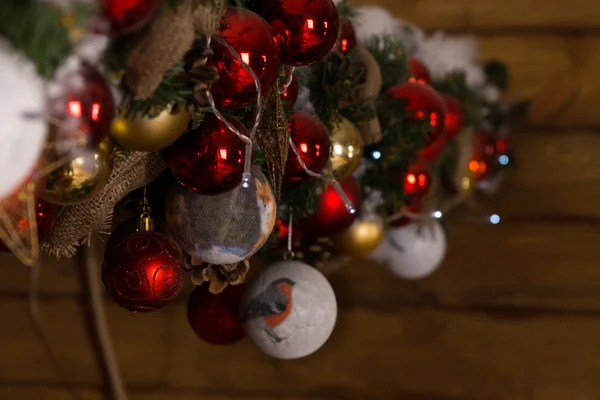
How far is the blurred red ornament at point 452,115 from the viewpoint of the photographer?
919 millimetres

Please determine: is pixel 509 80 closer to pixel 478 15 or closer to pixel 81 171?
pixel 478 15

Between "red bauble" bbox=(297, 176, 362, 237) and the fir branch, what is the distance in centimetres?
37

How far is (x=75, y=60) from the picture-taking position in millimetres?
372

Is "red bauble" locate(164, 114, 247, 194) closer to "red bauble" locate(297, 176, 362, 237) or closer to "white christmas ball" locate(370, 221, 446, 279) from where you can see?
"red bauble" locate(297, 176, 362, 237)

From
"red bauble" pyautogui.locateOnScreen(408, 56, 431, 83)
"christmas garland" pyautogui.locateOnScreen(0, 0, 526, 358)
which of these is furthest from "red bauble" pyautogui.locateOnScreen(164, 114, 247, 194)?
"red bauble" pyautogui.locateOnScreen(408, 56, 431, 83)

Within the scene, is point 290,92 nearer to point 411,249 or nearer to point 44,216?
point 44,216

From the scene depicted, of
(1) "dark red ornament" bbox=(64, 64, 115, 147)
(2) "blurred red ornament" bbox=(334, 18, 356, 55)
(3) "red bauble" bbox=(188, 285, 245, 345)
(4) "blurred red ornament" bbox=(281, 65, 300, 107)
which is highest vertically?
(2) "blurred red ornament" bbox=(334, 18, 356, 55)

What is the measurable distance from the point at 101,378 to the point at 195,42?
105 cm

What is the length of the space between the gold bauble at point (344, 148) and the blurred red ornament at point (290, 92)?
0.06 metres

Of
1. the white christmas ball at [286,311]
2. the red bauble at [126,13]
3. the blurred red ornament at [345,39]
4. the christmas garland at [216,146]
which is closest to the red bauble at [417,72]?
the christmas garland at [216,146]

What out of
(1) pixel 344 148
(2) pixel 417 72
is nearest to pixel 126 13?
(1) pixel 344 148

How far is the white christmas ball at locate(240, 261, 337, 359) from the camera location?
0.66m

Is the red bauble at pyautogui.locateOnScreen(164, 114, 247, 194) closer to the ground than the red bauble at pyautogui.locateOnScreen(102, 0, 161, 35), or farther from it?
closer to the ground

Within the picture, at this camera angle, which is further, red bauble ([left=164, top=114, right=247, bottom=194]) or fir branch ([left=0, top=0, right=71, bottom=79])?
red bauble ([left=164, top=114, right=247, bottom=194])
